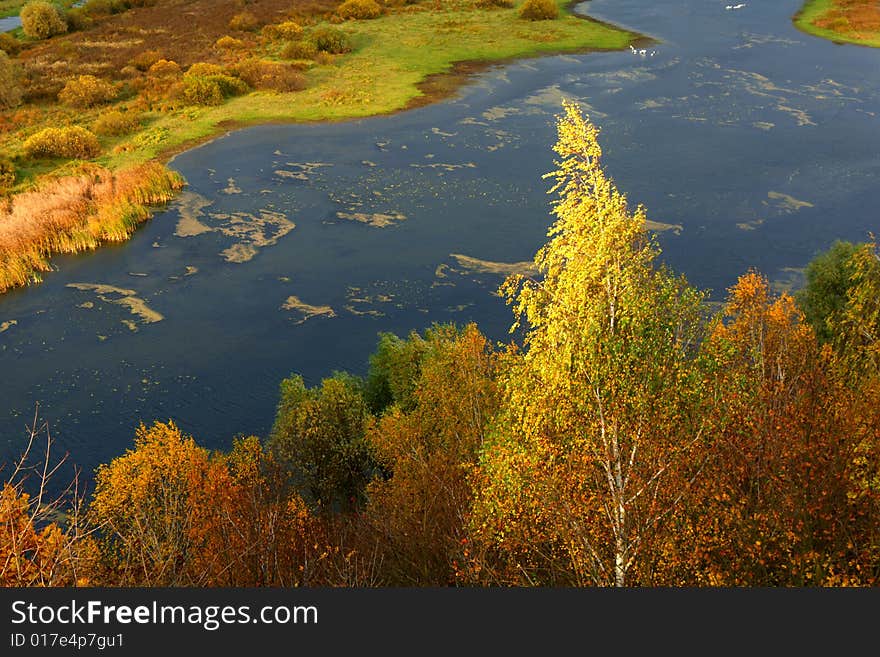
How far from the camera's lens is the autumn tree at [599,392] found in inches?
690

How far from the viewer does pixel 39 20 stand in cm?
11931

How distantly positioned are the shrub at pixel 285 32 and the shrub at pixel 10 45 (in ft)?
122

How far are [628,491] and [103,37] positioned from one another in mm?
123636

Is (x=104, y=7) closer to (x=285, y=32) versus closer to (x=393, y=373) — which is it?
(x=285, y=32)

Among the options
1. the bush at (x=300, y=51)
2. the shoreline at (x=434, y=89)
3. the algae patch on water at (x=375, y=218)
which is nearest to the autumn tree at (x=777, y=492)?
the algae patch on water at (x=375, y=218)

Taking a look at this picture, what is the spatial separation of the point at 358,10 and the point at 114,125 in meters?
60.3

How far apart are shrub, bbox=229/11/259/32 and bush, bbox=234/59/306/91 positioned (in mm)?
25877

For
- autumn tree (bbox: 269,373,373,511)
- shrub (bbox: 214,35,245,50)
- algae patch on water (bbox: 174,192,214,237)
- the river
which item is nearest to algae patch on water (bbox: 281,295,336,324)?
the river

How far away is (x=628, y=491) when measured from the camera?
18.4m

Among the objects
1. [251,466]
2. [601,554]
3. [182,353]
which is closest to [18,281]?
[182,353]

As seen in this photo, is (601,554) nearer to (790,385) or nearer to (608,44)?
(790,385)

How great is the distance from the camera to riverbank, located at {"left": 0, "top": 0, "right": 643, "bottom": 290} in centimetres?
7462

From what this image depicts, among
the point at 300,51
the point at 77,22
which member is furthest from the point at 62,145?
the point at 77,22

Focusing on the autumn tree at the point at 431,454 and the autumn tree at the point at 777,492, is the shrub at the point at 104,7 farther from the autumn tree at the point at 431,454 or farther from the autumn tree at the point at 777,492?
the autumn tree at the point at 777,492
